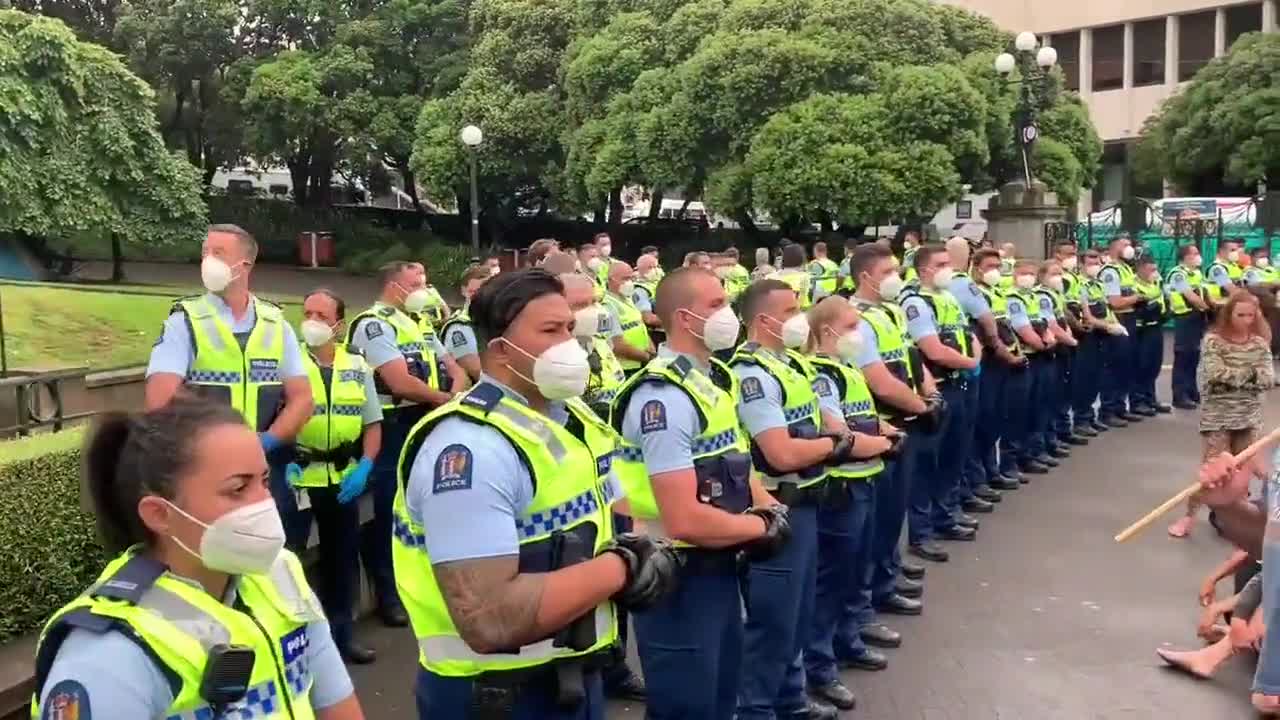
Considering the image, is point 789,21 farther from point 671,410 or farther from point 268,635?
point 268,635

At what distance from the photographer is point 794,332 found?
492cm

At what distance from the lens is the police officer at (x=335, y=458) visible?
567cm

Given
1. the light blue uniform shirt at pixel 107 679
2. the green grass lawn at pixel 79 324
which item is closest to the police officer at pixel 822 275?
the green grass lawn at pixel 79 324

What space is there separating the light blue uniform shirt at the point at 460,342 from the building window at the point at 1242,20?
42.1 m

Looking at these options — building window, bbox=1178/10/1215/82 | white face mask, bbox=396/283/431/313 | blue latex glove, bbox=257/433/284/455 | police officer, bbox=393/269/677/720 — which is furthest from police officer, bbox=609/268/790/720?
building window, bbox=1178/10/1215/82

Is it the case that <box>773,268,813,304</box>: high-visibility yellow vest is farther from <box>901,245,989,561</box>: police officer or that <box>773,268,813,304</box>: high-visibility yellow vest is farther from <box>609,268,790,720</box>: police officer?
<box>609,268,790,720</box>: police officer

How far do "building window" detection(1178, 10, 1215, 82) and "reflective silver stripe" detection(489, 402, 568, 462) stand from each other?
46.8 m

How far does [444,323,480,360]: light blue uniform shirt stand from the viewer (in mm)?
7215

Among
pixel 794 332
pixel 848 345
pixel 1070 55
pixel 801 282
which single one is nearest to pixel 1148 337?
pixel 801 282

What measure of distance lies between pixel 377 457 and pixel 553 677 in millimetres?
3765

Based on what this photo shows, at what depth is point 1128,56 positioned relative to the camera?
45625 millimetres

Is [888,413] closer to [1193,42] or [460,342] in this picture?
[460,342]

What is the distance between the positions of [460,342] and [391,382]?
82cm

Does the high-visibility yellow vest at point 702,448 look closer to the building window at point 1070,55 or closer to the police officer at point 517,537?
the police officer at point 517,537
